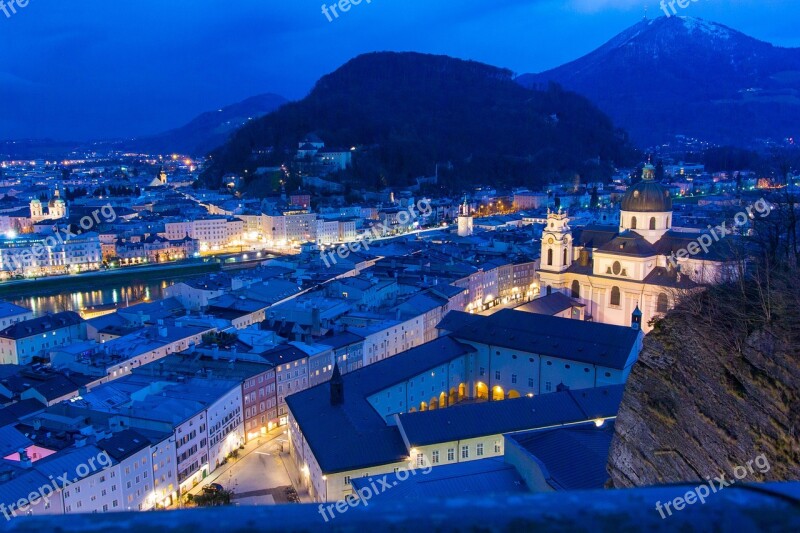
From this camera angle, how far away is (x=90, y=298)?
90.1 feet

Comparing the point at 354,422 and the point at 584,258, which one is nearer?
the point at 354,422

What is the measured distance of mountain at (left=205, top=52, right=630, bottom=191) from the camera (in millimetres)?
57000

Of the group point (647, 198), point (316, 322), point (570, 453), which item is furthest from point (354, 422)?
point (647, 198)

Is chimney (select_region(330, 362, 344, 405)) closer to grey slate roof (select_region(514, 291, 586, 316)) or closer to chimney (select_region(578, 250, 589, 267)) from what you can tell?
grey slate roof (select_region(514, 291, 586, 316))

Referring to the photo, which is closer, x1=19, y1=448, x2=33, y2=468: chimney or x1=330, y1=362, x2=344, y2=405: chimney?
x1=19, y1=448, x2=33, y2=468: chimney

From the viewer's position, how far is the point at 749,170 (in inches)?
2557

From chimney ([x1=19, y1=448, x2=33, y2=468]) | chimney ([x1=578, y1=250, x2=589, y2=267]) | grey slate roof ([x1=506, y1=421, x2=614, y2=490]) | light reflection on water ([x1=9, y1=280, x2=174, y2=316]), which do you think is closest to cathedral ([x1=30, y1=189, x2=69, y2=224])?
light reflection on water ([x1=9, y1=280, x2=174, y2=316])

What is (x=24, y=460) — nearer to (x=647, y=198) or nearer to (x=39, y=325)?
(x=39, y=325)

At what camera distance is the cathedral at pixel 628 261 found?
60.7ft

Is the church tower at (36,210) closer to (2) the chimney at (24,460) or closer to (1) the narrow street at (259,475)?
(1) the narrow street at (259,475)

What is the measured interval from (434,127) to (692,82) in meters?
68.4

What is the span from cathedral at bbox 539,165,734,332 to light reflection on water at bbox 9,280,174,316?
1439 centimetres

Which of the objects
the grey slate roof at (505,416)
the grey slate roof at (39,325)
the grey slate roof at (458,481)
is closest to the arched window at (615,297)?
the grey slate roof at (505,416)

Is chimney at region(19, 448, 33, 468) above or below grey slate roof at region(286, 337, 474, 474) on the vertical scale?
above
